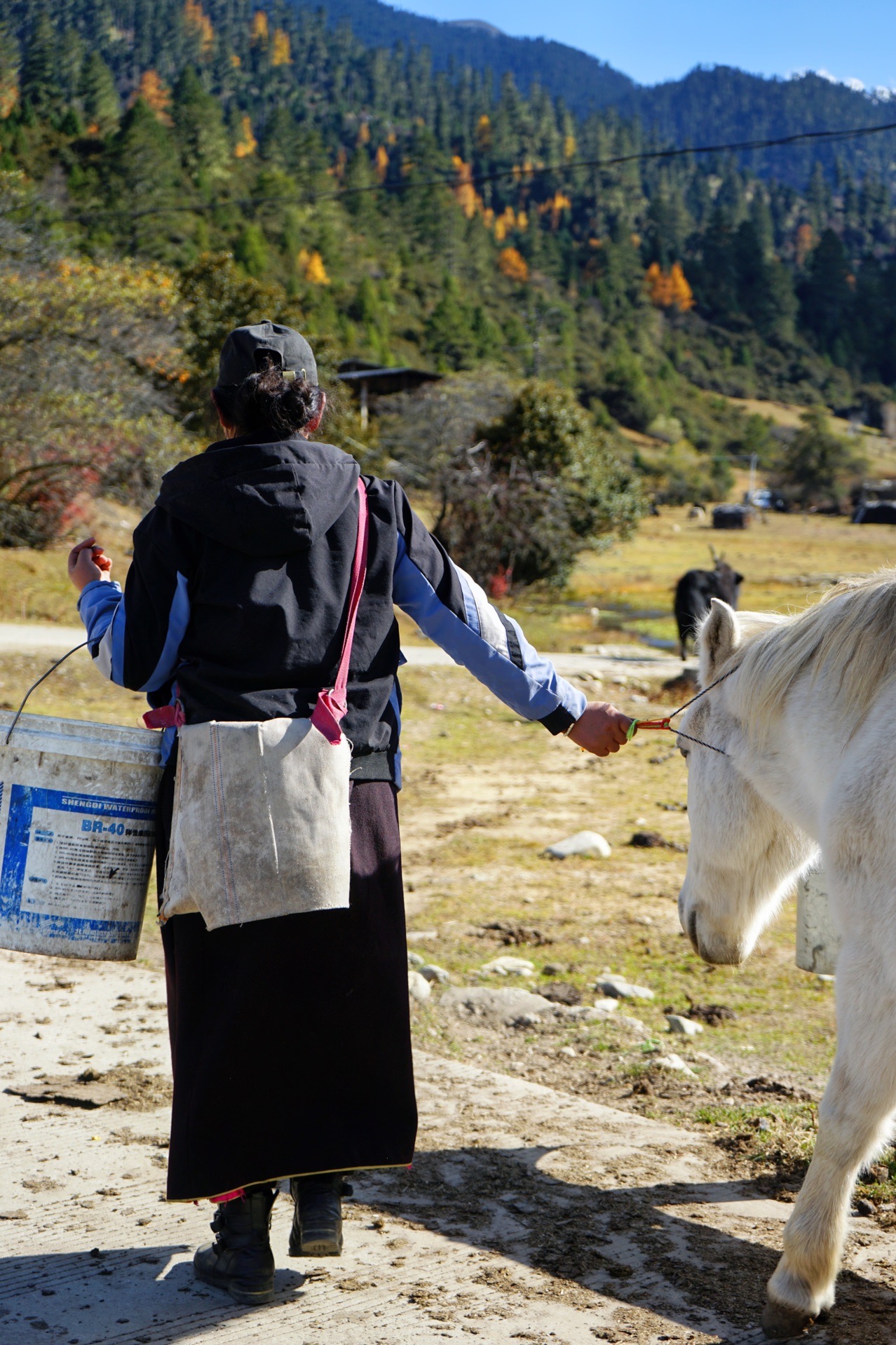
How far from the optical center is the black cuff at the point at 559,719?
260 centimetres

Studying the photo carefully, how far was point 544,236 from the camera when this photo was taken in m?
129

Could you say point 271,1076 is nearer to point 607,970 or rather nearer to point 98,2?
point 607,970

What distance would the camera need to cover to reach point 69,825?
7.69 feet

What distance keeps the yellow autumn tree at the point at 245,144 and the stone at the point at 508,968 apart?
108 metres

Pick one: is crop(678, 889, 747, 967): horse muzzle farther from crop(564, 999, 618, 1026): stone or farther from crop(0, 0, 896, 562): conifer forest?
crop(0, 0, 896, 562): conifer forest

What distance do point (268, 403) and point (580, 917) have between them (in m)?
3.83

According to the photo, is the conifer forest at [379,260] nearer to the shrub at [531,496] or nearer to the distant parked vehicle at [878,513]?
the shrub at [531,496]

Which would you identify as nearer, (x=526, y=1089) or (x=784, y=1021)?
(x=526, y=1089)

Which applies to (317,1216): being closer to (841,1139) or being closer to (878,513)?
(841,1139)

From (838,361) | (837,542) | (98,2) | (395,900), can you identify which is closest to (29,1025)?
(395,900)

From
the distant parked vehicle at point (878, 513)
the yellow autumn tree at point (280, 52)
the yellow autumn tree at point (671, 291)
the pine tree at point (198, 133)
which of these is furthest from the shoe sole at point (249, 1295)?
the yellow autumn tree at point (280, 52)

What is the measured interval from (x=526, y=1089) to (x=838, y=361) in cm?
13070

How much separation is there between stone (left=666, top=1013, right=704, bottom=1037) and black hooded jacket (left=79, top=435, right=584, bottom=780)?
224 cm

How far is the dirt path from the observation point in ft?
7.29
